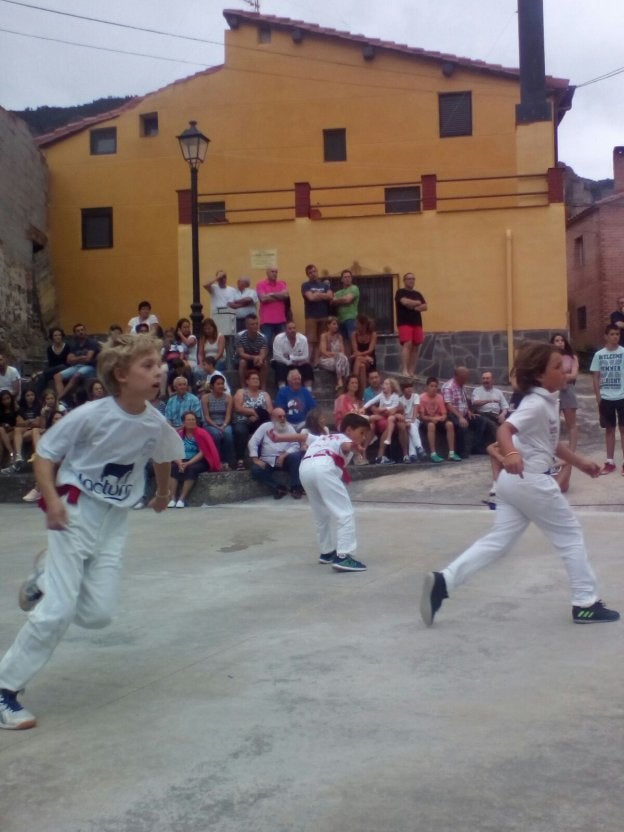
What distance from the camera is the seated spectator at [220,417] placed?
13109 mm

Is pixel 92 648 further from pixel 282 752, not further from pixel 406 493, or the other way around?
pixel 406 493

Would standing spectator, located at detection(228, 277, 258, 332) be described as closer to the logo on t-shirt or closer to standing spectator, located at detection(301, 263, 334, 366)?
standing spectator, located at detection(301, 263, 334, 366)

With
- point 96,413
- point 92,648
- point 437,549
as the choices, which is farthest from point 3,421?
point 96,413

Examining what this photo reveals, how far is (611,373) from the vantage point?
11852 mm

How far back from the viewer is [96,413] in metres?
4.62

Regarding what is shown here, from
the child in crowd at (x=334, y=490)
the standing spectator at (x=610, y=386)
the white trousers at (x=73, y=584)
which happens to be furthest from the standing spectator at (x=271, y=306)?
the white trousers at (x=73, y=584)

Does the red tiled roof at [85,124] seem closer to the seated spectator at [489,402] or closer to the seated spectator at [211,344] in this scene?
the seated spectator at [211,344]

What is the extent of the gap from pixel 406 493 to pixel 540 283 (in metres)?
9.32

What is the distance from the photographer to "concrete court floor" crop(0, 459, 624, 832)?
3439mm

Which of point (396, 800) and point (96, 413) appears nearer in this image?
point (396, 800)

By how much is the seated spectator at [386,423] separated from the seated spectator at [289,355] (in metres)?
1.72

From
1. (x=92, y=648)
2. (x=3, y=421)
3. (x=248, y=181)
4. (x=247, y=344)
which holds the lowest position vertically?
(x=92, y=648)

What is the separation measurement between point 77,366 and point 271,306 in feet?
10.9

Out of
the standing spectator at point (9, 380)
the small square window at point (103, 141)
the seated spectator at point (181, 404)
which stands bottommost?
the seated spectator at point (181, 404)
